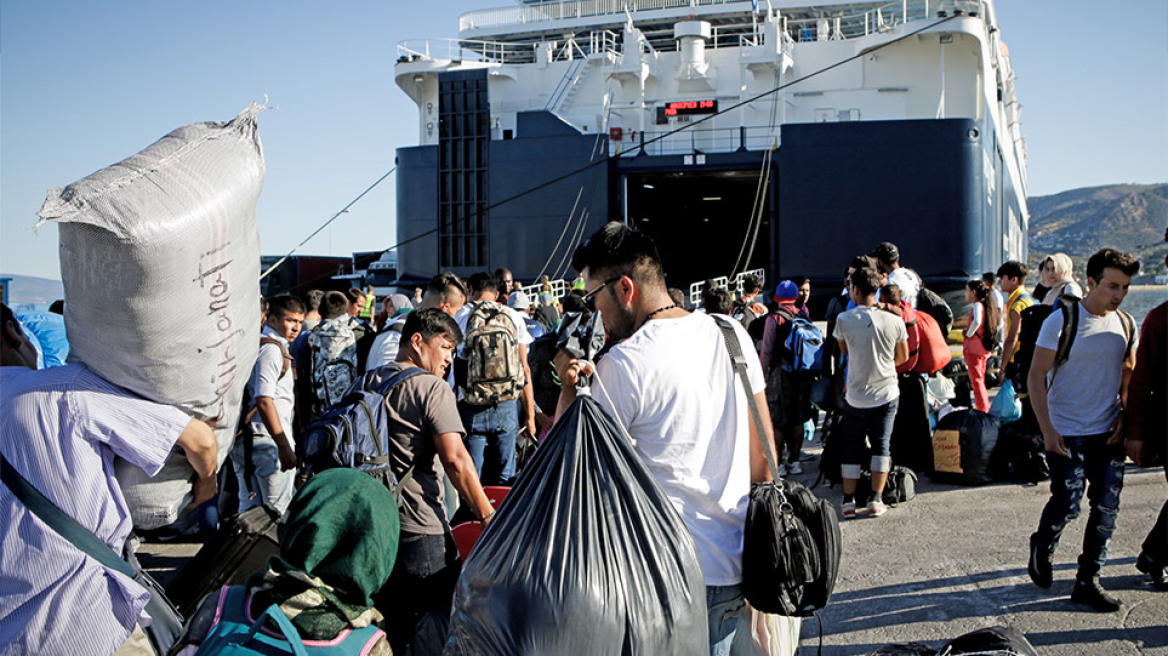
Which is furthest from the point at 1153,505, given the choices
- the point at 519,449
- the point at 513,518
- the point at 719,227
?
the point at 719,227

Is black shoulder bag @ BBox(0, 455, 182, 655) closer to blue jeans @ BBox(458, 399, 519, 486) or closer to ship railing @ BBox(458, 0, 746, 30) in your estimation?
blue jeans @ BBox(458, 399, 519, 486)

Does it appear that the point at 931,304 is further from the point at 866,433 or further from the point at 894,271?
the point at 866,433

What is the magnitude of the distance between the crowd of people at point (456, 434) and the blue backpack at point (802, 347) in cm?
28

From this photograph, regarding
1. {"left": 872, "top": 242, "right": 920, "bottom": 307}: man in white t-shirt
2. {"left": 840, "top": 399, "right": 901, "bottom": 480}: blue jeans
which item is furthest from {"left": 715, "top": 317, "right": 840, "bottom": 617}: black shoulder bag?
{"left": 872, "top": 242, "right": 920, "bottom": 307}: man in white t-shirt

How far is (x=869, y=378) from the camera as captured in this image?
5.47m

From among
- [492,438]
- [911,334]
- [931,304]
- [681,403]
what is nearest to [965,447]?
[911,334]

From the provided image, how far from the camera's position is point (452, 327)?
358cm

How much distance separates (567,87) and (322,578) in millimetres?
18072

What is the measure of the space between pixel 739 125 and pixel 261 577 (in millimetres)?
17608

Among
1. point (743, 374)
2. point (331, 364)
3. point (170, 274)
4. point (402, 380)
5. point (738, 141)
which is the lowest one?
point (331, 364)

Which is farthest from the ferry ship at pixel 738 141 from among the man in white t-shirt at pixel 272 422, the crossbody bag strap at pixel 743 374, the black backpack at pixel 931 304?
the crossbody bag strap at pixel 743 374

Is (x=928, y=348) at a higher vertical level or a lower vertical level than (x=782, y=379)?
higher

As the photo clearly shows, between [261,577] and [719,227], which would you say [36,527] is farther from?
[719,227]

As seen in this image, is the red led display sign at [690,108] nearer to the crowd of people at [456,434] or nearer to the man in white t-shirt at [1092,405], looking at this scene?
the crowd of people at [456,434]
